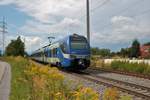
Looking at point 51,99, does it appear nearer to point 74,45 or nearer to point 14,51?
point 74,45

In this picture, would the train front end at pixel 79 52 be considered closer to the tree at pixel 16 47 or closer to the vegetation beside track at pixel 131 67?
the vegetation beside track at pixel 131 67

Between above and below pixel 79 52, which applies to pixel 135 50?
above

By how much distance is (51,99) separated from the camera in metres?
8.20

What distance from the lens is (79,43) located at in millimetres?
31516

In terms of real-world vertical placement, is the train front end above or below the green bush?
above

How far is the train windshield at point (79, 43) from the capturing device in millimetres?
31219

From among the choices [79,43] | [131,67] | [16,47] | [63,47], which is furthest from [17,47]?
[131,67]

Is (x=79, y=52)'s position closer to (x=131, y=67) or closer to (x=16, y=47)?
(x=131, y=67)

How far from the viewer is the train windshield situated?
3122 cm

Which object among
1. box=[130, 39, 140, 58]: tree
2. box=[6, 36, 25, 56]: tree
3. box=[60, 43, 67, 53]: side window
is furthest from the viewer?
box=[130, 39, 140, 58]: tree

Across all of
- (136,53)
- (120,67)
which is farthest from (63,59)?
(136,53)

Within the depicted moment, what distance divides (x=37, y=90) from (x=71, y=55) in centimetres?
2088

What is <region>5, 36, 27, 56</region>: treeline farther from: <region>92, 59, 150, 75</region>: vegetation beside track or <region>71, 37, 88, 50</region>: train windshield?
<region>71, 37, 88, 50</region>: train windshield

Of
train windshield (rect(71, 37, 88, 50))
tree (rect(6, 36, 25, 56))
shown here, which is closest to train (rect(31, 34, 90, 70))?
train windshield (rect(71, 37, 88, 50))
